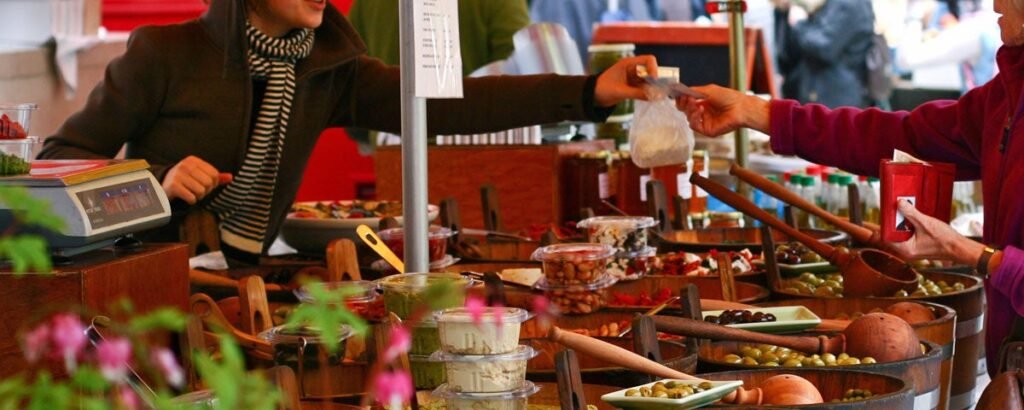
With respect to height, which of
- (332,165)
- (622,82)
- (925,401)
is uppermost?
(622,82)

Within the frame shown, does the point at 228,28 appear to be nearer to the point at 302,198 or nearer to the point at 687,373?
the point at 687,373

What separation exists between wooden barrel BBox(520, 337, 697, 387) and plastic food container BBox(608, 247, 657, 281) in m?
0.69

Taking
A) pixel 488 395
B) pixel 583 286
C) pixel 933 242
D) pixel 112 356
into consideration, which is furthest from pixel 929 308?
pixel 112 356

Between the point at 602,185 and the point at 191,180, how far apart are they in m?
1.67

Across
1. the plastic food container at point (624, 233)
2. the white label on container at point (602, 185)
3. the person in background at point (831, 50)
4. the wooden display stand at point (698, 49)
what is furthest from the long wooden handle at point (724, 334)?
the person in background at point (831, 50)

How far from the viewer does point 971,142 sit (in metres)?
2.98

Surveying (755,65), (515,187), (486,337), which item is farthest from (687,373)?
(755,65)

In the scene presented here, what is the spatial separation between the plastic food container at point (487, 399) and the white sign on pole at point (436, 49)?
2.51ft

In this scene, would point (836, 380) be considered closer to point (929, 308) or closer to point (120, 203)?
point (929, 308)

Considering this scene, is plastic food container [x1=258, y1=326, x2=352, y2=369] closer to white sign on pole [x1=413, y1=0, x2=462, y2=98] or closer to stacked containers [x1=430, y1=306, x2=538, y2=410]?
stacked containers [x1=430, y1=306, x2=538, y2=410]

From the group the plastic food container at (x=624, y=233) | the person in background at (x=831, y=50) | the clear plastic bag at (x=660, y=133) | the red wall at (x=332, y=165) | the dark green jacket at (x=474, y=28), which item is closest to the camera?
the plastic food container at (x=624, y=233)

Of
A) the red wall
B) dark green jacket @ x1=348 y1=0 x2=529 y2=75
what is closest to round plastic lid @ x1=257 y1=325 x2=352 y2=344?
dark green jacket @ x1=348 y1=0 x2=529 y2=75

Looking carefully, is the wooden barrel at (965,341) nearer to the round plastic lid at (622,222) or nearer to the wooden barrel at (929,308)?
the wooden barrel at (929,308)

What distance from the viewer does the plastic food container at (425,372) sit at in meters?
2.09
